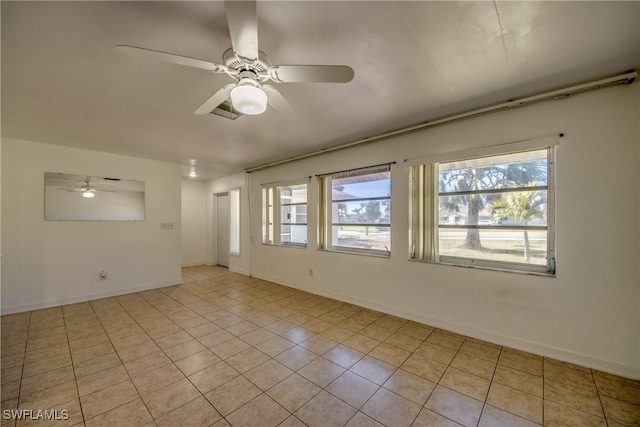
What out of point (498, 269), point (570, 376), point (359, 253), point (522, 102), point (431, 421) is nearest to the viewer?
point (431, 421)

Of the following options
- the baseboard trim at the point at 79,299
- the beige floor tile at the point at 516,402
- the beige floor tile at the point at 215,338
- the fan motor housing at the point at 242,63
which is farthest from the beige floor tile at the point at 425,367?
the baseboard trim at the point at 79,299

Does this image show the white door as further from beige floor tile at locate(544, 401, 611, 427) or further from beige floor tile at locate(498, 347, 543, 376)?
beige floor tile at locate(544, 401, 611, 427)

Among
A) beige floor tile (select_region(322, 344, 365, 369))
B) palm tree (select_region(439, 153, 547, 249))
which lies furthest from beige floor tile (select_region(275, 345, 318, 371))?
palm tree (select_region(439, 153, 547, 249))

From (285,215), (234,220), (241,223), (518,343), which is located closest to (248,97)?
(518,343)

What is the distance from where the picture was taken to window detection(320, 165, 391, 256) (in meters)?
3.63

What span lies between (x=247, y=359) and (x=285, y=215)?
3114mm

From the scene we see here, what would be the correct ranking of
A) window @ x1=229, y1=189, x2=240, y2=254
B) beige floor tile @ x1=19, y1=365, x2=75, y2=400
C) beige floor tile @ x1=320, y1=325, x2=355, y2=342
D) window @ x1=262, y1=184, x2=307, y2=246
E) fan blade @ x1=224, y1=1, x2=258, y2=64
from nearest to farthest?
fan blade @ x1=224, y1=1, x2=258, y2=64
beige floor tile @ x1=19, y1=365, x2=75, y2=400
beige floor tile @ x1=320, y1=325, x2=355, y2=342
window @ x1=262, y1=184, x2=307, y2=246
window @ x1=229, y1=189, x2=240, y2=254

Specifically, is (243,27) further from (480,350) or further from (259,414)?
(480,350)

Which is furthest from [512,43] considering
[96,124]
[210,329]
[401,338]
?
[96,124]

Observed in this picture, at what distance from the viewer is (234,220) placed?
654cm

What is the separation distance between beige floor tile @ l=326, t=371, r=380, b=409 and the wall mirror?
458 cm

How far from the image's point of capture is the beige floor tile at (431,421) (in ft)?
5.34

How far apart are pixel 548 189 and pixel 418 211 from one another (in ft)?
4.05

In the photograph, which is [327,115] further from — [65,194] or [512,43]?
[65,194]
